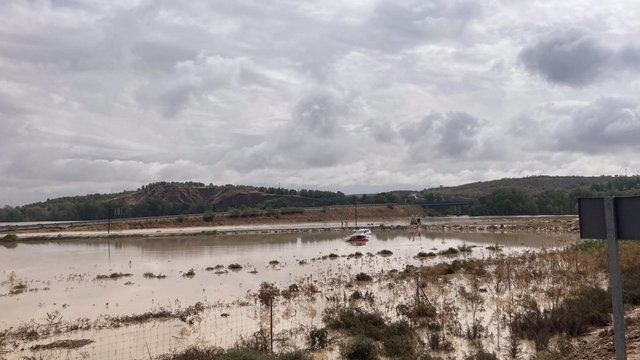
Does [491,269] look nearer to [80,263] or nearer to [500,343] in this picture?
[500,343]

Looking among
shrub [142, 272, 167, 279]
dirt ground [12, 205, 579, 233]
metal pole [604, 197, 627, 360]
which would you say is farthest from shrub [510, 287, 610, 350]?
dirt ground [12, 205, 579, 233]

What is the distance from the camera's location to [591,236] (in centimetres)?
683

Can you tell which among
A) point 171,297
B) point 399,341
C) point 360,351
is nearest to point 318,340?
point 360,351

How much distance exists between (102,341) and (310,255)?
30391 millimetres

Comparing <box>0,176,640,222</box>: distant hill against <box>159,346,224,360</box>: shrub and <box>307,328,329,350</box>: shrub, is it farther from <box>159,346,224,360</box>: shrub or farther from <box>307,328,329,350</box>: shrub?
<box>159,346,224,360</box>: shrub

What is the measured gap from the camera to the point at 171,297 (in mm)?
25250

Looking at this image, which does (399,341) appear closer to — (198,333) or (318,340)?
(318,340)

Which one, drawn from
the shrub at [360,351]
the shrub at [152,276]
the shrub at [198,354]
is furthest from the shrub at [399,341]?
the shrub at [152,276]

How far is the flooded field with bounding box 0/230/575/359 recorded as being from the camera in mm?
16156

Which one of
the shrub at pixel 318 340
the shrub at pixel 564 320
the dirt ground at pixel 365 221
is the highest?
the shrub at pixel 564 320

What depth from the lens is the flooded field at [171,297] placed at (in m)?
16.2

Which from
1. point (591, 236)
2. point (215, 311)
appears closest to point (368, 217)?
point (215, 311)

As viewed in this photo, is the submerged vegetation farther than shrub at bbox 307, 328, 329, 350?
No

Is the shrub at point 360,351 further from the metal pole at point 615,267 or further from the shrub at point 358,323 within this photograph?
the metal pole at point 615,267
